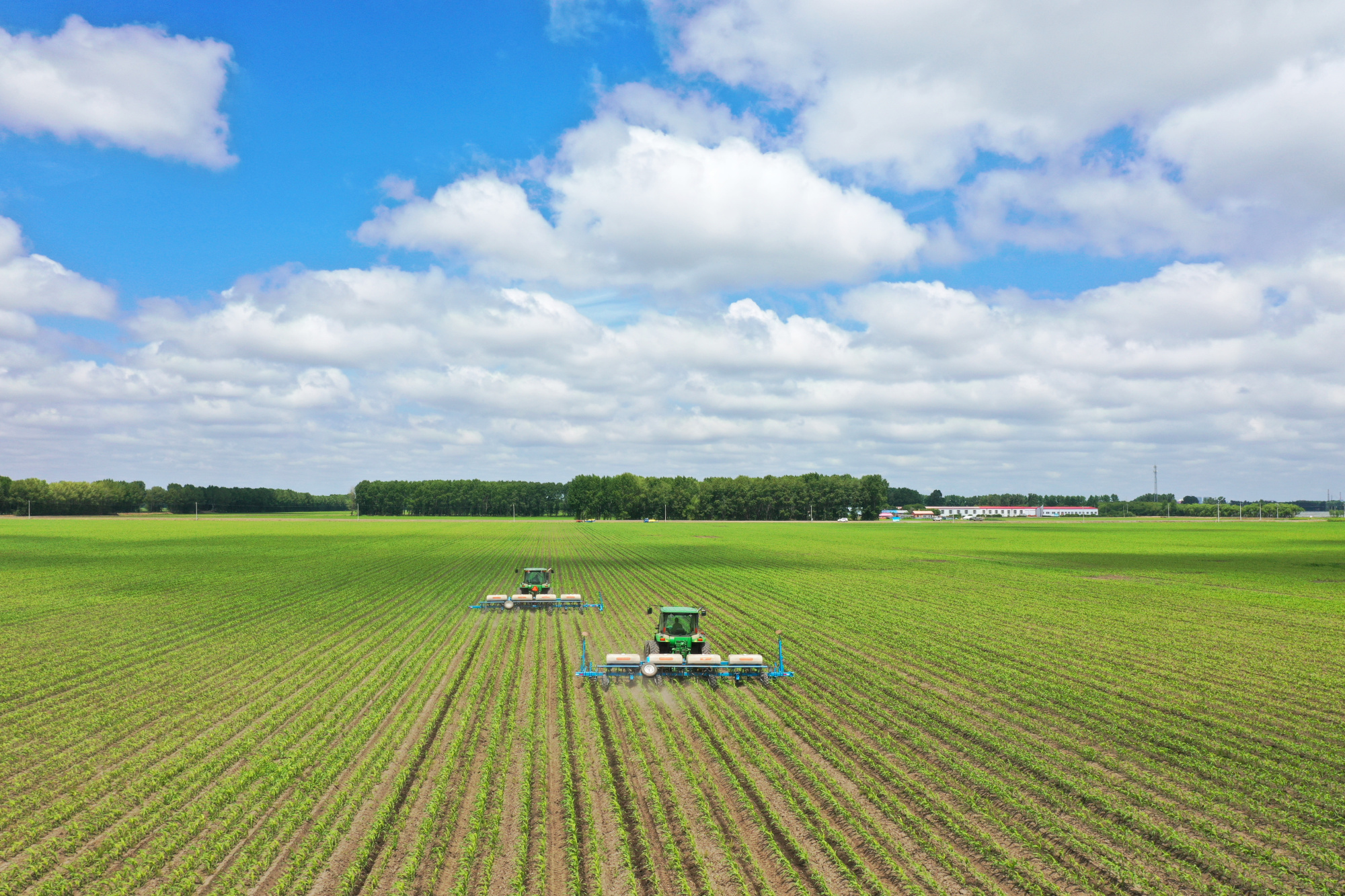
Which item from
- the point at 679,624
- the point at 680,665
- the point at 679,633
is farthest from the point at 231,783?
the point at 679,624

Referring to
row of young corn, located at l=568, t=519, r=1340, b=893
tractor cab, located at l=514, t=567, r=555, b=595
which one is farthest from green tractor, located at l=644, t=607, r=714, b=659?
tractor cab, located at l=514, t=567, r=555, b=595

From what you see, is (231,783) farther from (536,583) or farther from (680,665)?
(536,583)

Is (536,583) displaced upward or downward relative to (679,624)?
downward

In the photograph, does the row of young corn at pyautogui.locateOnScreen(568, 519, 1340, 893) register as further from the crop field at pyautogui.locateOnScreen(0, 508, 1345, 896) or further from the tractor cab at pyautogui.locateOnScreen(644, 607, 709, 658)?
the tractor cab at pyautogui.locateOnScreen(644, 607, 709, 658)

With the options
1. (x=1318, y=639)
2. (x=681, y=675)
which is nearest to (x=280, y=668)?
(x=681, y=675)

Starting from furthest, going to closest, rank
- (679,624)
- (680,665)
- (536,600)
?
(536,600) < (679,624) < (680,665)

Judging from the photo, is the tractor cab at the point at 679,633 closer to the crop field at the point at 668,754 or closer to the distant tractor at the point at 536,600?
the crop field at the point at 668,754

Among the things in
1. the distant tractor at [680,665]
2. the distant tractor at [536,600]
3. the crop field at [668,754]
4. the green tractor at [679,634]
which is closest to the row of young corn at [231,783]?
the crop field at [668,754]
